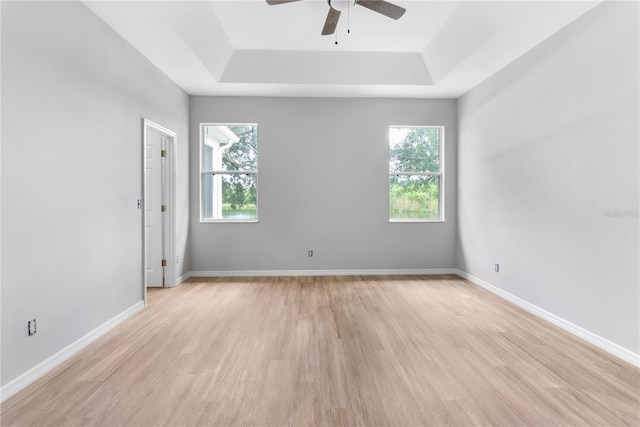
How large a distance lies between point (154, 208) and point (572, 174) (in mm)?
4845

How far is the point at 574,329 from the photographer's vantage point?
2949mm

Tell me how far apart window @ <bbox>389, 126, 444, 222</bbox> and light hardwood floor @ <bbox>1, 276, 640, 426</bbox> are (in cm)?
207

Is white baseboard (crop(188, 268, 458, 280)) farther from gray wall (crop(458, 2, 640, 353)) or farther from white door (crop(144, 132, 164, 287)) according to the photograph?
gray wall (crop(458, 2, 640, 353))

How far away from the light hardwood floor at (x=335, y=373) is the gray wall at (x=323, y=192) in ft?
5.44

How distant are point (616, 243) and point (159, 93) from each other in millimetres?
4836

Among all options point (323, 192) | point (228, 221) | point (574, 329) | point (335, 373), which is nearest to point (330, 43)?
point (323, 192)

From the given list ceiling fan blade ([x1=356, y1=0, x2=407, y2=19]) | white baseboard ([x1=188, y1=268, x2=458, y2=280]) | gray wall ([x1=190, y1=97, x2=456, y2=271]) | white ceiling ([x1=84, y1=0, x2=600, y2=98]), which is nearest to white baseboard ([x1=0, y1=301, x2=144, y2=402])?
white baseboard ([x1=188, y1=268, x2=458, y2=280])

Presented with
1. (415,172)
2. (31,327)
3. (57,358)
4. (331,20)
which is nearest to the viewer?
(31,327)

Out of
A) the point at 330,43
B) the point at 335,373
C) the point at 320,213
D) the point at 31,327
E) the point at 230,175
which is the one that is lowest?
the point at 335,373

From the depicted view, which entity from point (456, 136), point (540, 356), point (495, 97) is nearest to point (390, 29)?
point (495, 97)

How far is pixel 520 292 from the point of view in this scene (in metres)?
3.76

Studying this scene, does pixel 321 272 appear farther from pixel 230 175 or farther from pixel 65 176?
pixel 65 176

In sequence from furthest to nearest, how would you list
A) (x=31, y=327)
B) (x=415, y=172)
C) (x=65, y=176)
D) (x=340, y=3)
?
1. (x=415, y=172)
2. (x=340, y=3)
3. (x=65, y=176)
4. (x=31, y=327)

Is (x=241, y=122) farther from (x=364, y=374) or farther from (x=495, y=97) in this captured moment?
(x=364, y=374)
